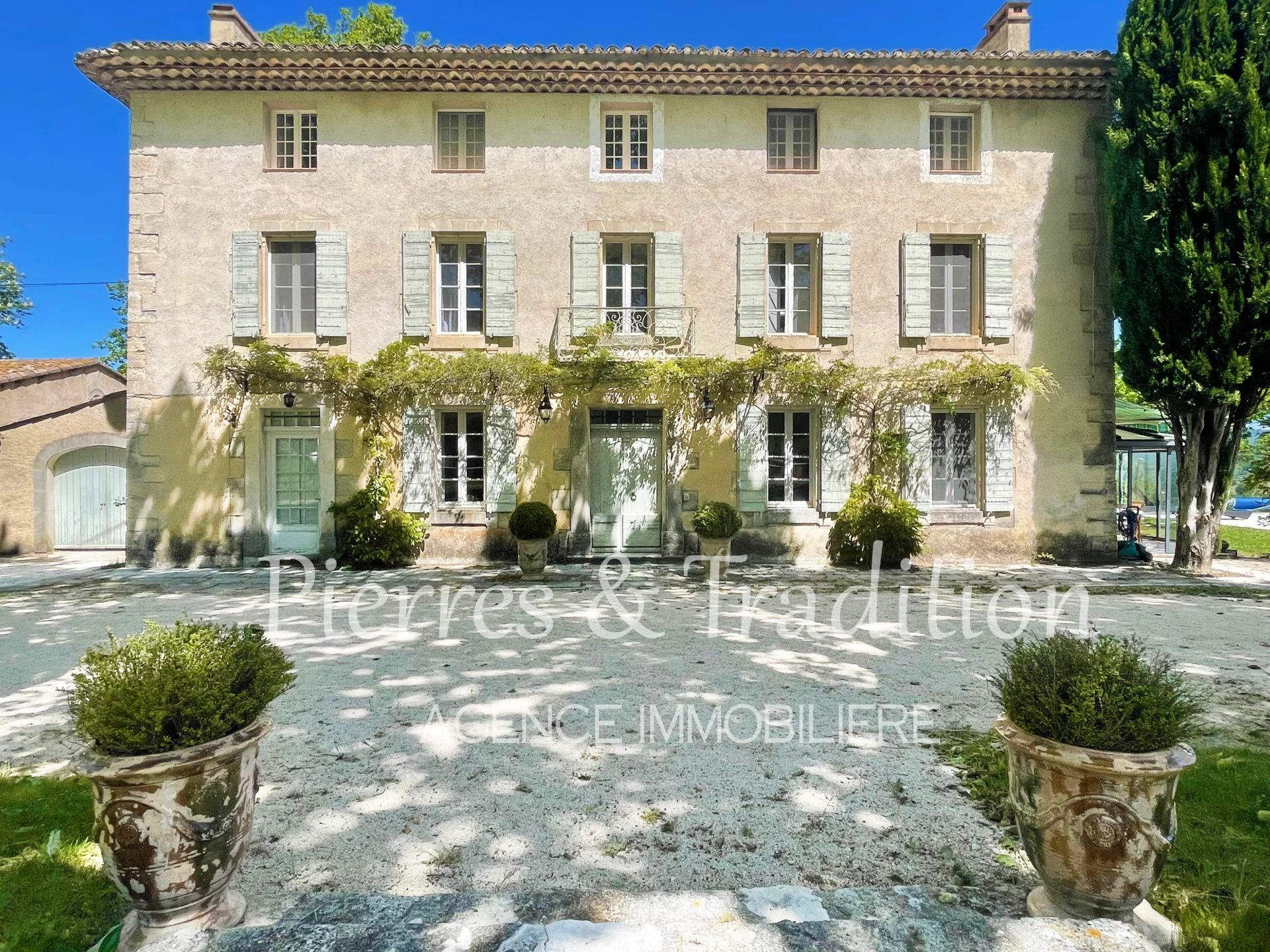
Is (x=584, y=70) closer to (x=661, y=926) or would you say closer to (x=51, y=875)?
(x=51, y=875)

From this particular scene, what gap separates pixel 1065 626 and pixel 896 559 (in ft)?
11.7

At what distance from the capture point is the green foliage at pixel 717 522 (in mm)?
8531

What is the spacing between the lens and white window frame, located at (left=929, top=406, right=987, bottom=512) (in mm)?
9586

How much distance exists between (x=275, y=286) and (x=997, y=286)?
36.2 ft

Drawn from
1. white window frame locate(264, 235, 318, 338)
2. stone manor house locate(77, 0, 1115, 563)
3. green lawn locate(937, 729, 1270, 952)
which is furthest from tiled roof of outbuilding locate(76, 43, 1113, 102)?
green lawn locate(937, 729, 1270, 952)

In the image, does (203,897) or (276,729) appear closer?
(203,897)

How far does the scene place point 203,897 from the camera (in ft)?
6.23

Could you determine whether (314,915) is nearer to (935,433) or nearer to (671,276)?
(671,276)

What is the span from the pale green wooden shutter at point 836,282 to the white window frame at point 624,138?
304 cm

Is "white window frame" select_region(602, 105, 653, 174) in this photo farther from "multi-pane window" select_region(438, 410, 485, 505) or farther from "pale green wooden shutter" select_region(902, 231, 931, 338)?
"multi-pane window" select_region(438, 410, 485, 505)

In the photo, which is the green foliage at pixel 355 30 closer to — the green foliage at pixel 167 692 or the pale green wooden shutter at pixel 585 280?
the pale green wooden shutter at pixel 585 280

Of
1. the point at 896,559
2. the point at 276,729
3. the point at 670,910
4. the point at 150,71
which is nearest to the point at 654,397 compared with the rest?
the point at 896,559

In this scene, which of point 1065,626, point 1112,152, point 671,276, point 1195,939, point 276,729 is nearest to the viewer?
point 1195,939

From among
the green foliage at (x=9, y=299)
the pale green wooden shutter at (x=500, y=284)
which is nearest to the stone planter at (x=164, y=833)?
the pale green wooden shutter at (x=500, y=284)
